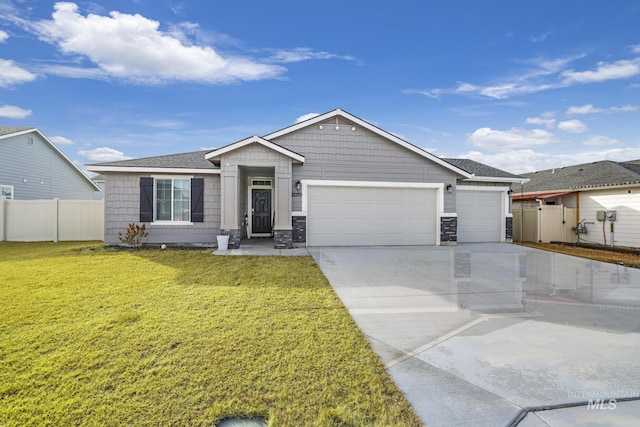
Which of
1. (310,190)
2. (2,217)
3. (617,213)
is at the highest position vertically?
(310,190)

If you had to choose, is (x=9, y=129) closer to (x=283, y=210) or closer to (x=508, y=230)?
(x=283, y=210)

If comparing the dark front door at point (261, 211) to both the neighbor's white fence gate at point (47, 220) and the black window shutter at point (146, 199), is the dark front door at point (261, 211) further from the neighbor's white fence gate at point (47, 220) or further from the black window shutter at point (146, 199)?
the neighbor's white fence gate at point (47, 220)

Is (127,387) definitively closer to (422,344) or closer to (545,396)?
(422,344)

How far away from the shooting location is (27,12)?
10102mm

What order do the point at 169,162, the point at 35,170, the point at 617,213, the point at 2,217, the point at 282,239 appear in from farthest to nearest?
the point at 35,170 → the point at 2,217 → the point at 617,213 → the point at 169,162 → the point at 282,239

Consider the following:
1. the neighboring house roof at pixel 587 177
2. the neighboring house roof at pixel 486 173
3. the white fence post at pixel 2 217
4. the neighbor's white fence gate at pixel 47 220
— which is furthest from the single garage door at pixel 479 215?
the white fence post at pixel 2 217

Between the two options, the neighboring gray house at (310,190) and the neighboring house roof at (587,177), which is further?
the neighboring house roof at (587,177)

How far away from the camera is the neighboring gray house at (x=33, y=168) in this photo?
15.5m

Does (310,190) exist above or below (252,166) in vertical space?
below

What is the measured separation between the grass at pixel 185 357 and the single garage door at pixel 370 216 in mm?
5610

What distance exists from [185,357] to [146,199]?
9.74 metres

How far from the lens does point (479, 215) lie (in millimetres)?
13273

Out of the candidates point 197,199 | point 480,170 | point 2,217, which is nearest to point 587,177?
point 480,170

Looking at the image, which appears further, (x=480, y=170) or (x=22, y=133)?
(x=22, y=133)
